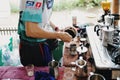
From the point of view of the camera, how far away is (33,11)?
1.32 metres

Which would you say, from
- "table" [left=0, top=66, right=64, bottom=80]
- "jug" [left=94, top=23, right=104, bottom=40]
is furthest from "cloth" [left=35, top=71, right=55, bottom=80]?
"jug" [left=94, top=23, right=104, bottom=40]

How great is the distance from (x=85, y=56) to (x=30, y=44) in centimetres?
45

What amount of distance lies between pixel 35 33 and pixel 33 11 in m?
0.14

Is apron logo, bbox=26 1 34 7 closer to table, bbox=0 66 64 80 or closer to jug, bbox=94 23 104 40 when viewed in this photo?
table, bbox=0 66 64 80

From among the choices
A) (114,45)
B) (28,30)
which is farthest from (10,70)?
(114,45)

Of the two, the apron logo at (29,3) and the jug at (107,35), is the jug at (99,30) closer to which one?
the jug at (107,35)

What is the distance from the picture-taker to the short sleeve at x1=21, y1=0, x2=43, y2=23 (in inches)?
51.3

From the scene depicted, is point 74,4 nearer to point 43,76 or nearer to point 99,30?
point 99,30

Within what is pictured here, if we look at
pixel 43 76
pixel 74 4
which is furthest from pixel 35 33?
pixel 74 4

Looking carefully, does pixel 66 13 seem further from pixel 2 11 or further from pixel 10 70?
pixel 10 70

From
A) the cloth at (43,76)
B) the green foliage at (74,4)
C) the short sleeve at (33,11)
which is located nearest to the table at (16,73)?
the cloth at (43,76)

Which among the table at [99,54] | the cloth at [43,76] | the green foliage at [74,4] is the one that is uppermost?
the green foliage at [74,4]

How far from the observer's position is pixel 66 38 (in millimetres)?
1407

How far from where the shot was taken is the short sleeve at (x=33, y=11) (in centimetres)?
130
